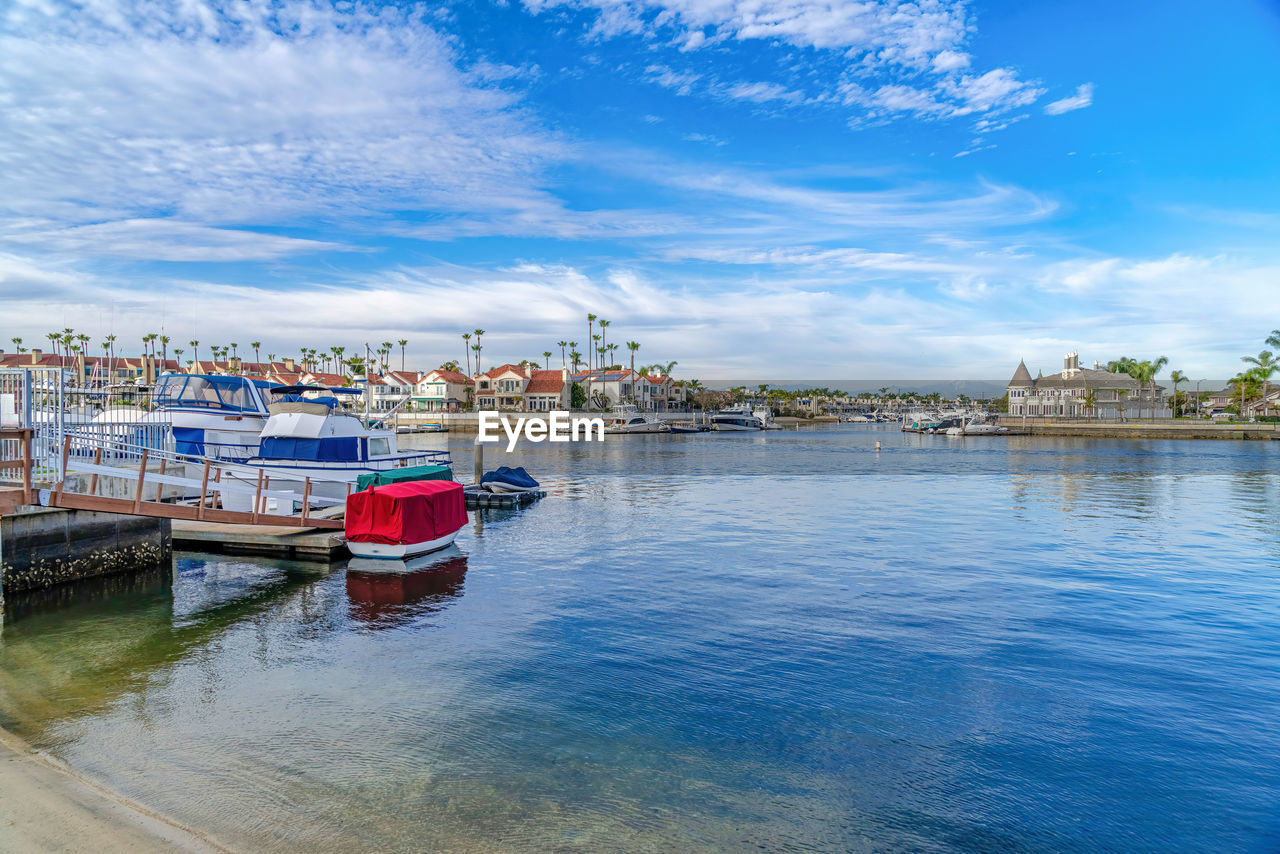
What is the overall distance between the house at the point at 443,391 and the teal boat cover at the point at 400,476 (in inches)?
4808

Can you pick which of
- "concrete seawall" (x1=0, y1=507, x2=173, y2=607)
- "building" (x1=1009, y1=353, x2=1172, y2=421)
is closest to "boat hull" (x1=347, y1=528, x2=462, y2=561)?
"concrete seawall" (x1=0, y1=507, x2=173, y2=607)

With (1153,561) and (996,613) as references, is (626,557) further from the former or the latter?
(1153,561)

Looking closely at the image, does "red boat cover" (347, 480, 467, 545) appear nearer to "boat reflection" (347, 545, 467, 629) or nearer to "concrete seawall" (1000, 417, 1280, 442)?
"boat reflection" (347, 545, 467, 629)

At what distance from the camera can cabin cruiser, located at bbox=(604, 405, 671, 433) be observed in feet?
443

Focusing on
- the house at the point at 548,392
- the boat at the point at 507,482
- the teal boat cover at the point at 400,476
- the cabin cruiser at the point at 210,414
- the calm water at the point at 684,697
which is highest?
the house at the point at 548,392

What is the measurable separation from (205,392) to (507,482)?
15402 mm

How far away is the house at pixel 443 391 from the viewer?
152m

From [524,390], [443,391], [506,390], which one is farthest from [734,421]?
[443,391]

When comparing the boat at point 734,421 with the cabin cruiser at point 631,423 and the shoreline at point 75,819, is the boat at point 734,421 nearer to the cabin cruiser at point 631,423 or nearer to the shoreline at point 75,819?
the cabin cruiser at point 631,423

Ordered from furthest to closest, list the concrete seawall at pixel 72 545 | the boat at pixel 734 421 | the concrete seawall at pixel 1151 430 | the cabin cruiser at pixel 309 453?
the boat at pixel 734 421 < the concrete seawall at pixel 1151 430 < the cabin cruiser at pixel 309 453 < the concrete seawall at pixel 72 545

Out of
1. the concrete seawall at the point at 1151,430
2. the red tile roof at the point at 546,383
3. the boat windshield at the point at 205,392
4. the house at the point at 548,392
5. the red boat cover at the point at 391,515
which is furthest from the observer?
the red tile roof at the point at 546,383

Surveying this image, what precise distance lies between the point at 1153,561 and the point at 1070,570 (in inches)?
159

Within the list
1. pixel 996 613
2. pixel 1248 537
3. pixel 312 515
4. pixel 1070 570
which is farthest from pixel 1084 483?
pixel 312 515

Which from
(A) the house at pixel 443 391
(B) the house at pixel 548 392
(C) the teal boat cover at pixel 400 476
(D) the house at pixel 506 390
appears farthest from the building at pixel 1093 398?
(C) the teal boat cover at pixel 400 476
